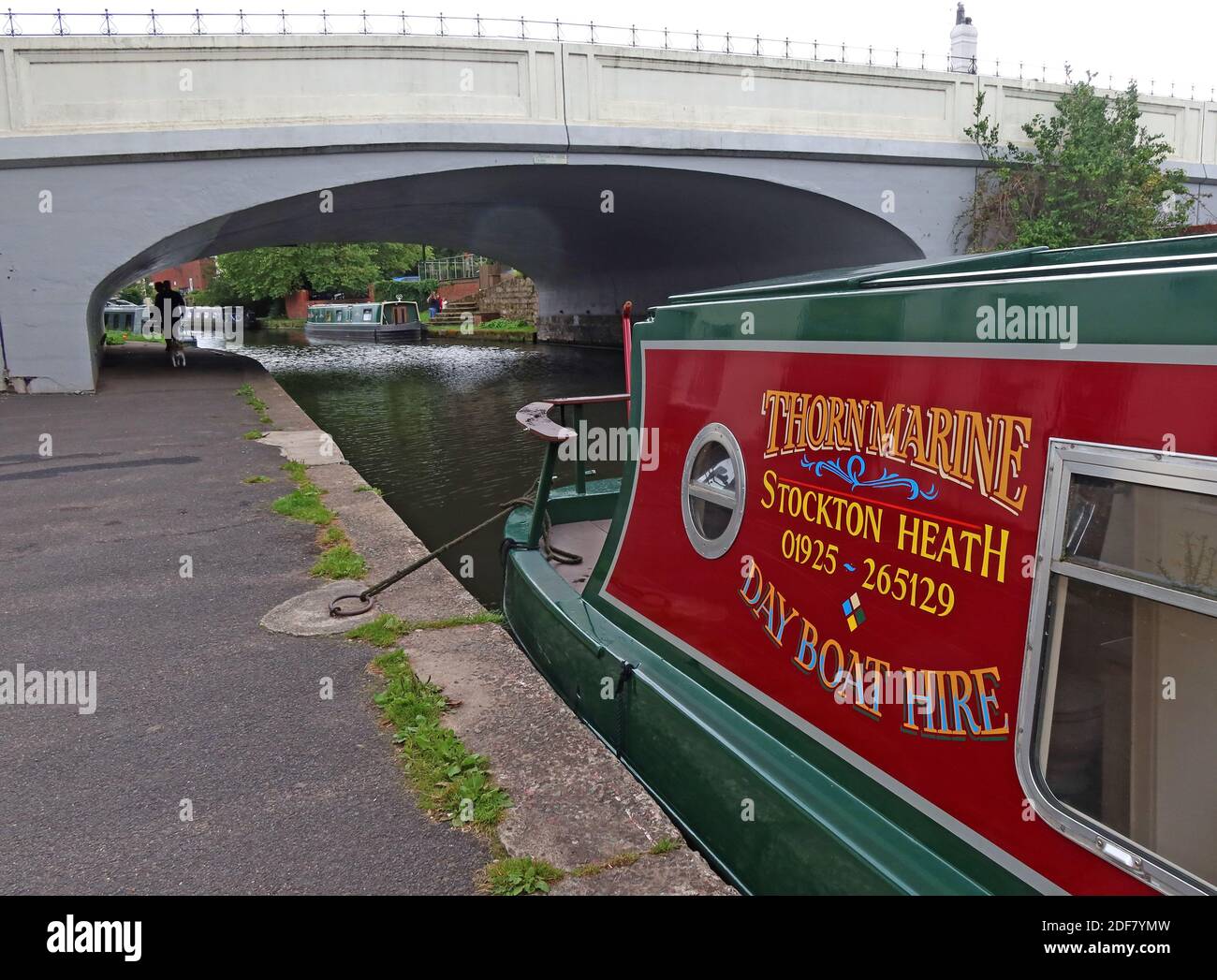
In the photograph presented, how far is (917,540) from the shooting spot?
2355mm

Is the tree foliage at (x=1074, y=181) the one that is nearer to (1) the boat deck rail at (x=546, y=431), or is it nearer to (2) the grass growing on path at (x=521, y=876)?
(1) the boat deck rail at (x=546, y=431)

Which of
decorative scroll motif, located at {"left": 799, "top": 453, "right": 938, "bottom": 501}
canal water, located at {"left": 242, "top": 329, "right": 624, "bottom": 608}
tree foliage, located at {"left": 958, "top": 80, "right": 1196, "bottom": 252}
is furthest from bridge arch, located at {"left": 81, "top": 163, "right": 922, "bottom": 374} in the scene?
decorative scroll motif, located at {"left": 799, "top": 453, "right": 938, "bottom": 501}

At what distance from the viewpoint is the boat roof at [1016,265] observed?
197 centimetres

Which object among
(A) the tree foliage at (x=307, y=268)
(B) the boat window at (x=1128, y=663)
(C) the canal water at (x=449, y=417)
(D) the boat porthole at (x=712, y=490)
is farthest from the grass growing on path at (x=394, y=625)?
(A) the tree foliage at (x=307, y=268)

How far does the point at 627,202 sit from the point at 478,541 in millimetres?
12697

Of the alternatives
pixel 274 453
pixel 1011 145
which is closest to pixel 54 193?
pixel 274 453

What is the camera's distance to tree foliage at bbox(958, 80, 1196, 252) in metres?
16.9

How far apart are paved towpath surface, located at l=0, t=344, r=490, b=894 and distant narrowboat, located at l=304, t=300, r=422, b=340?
29340mm

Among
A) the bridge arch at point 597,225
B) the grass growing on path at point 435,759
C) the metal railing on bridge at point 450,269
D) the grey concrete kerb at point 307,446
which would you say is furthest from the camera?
the metal railing on bridge at point 450,269

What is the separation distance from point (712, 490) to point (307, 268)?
50531 millimetres

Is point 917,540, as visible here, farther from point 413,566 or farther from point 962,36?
point 962,36

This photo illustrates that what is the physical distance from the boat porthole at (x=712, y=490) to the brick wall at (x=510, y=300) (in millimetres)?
34865

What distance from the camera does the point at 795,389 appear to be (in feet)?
9.29
